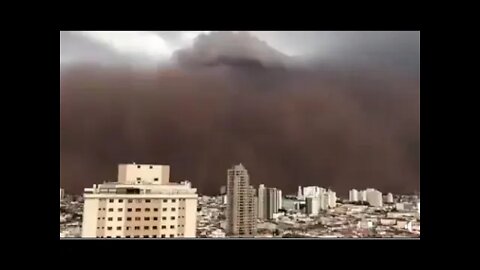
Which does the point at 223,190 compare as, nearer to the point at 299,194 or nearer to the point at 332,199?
the point at 299,194

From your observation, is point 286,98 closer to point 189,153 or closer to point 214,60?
point 214,60

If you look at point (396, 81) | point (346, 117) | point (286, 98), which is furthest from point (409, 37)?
point (286, 98)

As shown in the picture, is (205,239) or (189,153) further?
A: (189,153)

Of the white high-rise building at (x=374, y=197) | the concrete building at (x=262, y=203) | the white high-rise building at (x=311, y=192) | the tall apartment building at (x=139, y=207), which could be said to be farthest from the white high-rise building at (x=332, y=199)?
the tall apartment building at (x=139, y=207)

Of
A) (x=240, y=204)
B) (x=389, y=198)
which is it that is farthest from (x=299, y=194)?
(x=389, y=198)

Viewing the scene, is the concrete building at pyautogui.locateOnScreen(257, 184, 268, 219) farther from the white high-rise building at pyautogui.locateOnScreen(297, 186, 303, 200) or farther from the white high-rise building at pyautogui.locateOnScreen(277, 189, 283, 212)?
the white high-rise building at pyautogui.locateOnScreen(297, 186, 303, 200)

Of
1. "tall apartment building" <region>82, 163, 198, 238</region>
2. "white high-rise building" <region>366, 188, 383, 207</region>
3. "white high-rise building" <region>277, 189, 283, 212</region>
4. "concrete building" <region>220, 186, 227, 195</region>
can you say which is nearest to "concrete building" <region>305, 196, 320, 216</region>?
"white high-rise building" <region>277, 189, 283, 212</region>
